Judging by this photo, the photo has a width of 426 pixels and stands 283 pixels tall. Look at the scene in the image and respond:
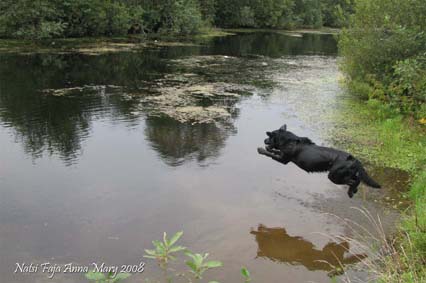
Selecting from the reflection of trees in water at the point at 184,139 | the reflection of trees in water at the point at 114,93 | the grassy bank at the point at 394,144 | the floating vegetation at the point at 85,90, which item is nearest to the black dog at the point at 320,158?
the grassy bank at the point at 394,144

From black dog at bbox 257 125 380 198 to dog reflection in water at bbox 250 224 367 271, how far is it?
1.35m

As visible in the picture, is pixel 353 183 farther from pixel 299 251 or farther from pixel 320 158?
pixel 299 251

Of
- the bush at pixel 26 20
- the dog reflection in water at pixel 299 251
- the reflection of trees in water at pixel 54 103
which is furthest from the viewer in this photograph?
the bush at pixel 26 20

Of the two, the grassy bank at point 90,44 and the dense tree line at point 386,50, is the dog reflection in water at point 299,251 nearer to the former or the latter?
the dense tree line at point 386,50

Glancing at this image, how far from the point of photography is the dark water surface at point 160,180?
679 cm

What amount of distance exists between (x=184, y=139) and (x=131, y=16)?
31310 millimetres

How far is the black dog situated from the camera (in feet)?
26.0

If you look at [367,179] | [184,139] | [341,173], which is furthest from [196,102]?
[367,179]

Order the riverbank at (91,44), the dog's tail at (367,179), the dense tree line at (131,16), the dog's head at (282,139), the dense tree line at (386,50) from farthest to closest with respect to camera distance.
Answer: the dense tree line at (131,16), the riverbank at (91,44), the dense tree line at (386,50), the dog's head at (282,139), the dog's tail at (367,179)

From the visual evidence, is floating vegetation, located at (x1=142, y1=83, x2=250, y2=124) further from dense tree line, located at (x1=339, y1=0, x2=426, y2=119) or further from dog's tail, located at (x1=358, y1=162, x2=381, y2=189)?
dog's tail, located at (x1=358, y1=162, x2=381, y2=189)

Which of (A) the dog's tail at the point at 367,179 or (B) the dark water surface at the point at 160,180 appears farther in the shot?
(A) the dog's tail at the point at 367,179

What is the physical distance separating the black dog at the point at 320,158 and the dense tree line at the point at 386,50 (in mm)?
5728

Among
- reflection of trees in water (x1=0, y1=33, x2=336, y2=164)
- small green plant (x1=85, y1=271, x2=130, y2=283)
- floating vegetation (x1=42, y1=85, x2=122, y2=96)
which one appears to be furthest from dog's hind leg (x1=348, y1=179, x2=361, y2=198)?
floating vegetation (x1=42, y1=85, x2=122, y2=96)

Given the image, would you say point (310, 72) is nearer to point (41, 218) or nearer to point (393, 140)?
point (393, 140)
